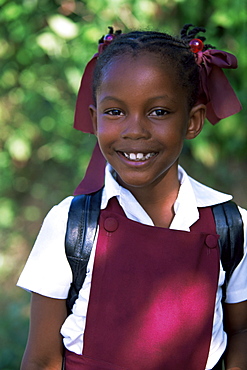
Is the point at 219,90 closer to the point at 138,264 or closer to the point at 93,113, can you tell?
the point at 93,113

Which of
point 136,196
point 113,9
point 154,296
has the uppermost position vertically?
point 113,9

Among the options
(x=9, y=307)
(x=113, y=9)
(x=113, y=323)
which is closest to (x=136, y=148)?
(x=113, y=323)

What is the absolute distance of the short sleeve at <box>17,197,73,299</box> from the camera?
1.66 meters

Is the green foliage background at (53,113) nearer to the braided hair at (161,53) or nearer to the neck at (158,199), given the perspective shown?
the braided hair at (161,53)

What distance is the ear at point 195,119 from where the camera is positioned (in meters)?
1.78

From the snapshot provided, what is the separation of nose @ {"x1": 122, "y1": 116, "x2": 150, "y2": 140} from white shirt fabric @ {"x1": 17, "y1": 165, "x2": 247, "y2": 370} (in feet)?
0.69

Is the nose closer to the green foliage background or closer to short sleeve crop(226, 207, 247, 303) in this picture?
short sleeve crop(226, 207, 247, 303)

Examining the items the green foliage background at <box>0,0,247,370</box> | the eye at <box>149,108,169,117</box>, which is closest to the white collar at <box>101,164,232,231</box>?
the eye at <box>149,108,169,117</box>

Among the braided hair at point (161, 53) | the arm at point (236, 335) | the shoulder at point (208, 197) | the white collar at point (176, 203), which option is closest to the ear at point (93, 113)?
the braided hair at point (161, 53)

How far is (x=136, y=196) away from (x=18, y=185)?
318 centimetres

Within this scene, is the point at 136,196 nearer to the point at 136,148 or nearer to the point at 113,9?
the point at 136,148

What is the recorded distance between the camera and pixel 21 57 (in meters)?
4.24

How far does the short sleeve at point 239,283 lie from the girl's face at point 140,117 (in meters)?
0.35

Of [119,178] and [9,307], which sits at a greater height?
[119,178]
